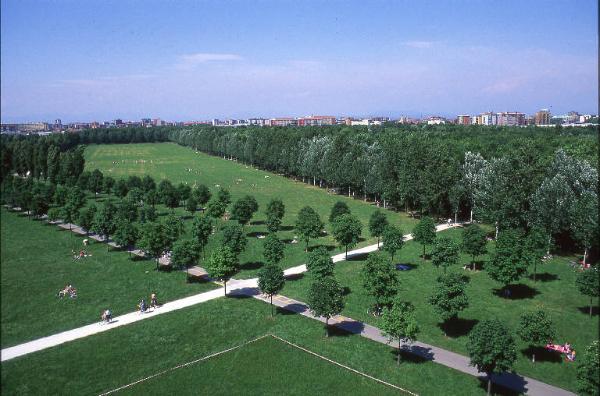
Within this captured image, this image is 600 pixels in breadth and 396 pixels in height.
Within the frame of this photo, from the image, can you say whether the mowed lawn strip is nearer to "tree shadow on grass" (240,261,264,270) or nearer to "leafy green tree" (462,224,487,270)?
"tree shadow on grass" (240,261,264,270)

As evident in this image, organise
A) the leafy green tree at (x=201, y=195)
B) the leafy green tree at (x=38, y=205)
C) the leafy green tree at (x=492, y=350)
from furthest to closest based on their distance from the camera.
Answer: the leafy green tree at (x=201, y=195) < the leafy green tree at (x=38, y=205) < the leafy green tree at (x=492, y=350)

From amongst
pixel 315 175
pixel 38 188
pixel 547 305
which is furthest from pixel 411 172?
pixel 38 188

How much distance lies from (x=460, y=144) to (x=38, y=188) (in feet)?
198

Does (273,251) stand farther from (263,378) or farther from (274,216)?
(263,378)

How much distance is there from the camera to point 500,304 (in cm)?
3250

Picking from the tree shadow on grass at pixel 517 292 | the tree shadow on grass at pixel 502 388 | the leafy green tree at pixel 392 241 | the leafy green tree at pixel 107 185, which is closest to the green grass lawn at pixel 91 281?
the leafy green tree at pixel 392 241

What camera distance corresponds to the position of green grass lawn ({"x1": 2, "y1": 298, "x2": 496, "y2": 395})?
2216 centimetres

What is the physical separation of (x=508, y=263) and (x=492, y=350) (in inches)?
529

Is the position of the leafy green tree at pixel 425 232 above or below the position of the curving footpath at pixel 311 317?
above

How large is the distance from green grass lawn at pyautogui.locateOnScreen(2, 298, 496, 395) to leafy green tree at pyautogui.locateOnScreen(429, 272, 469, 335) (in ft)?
14.4

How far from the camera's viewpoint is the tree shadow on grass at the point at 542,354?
81.3 feet

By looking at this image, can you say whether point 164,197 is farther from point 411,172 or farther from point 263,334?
point 263,334

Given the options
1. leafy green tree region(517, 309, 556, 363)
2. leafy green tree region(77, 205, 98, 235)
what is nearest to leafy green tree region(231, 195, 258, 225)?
leafy green tree region(77, 205, 98, 235)

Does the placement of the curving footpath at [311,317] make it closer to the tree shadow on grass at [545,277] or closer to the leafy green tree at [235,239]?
the leafy green tree at [235,239]
